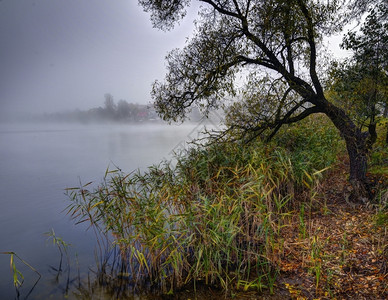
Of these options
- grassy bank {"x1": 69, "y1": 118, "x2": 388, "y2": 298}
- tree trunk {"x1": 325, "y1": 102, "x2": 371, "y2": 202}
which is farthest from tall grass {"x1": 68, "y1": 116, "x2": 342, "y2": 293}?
tree trunk {"x1": 325, "y1": 102, "x2": 371, "y2": 202}

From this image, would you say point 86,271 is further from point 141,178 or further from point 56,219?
point 56,219

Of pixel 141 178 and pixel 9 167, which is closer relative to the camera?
pixel 141 178

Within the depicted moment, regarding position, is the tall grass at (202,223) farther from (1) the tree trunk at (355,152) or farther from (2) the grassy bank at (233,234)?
(1) the tree trunk at (355,152)

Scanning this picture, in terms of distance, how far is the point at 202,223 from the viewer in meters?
4.55

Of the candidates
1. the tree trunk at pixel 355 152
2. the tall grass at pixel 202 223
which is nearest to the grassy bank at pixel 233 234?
the tall grass at pixel 202 223

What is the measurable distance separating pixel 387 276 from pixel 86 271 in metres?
5.50

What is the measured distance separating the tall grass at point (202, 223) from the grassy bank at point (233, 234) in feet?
0.07

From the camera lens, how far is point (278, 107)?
7.42 metres

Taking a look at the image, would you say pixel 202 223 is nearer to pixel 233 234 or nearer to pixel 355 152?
pixel 233 234

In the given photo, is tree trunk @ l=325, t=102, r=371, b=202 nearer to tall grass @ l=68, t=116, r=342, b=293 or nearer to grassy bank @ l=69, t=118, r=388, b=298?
grassy bank @ l=69, t=118, r=388, b=298

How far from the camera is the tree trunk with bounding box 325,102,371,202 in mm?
6766

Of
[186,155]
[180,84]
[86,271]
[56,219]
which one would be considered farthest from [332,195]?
[56,219]

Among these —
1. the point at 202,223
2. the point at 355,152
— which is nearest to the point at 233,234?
the point at 202,223

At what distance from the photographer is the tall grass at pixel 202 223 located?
14.5 feet
